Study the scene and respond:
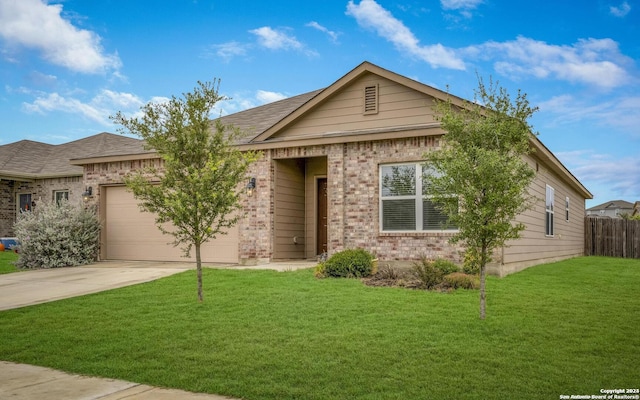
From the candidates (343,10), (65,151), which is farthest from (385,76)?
(65,151)

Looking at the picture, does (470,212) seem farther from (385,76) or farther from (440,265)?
(385,76)

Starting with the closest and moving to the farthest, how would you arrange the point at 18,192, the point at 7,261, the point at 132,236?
the point at 132,236, the point at 7,261, the point at 18,192

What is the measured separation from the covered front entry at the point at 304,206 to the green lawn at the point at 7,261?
8004 mm

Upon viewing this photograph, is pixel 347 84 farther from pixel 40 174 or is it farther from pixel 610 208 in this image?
pixel 610 208

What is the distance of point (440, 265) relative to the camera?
11.2 meters

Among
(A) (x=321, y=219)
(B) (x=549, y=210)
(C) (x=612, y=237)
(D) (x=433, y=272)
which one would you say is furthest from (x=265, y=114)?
(C) (x=612, y=237)

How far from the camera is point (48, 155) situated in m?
24.8

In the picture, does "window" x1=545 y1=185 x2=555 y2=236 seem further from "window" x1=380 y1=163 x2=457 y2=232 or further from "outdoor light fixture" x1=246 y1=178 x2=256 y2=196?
"outdoor light fixture" x1=246 y1=178 x2=256 y2=196

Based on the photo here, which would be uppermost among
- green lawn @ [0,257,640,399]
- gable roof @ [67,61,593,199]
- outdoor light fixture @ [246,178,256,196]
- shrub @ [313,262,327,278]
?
gable roof @ [67,61,593,199]

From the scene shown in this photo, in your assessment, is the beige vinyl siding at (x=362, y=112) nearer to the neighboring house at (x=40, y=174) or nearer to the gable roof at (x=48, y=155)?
the gable roof at (x=48, y=155)

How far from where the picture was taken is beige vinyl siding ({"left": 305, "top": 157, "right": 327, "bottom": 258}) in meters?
15.8

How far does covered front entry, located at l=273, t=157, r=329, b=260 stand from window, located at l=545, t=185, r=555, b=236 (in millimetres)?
7263

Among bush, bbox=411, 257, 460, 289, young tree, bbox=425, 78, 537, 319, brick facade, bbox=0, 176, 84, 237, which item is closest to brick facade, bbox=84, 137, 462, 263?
bush, bbox=411, 257, 460, 289

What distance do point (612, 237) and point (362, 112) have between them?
1832 cm
